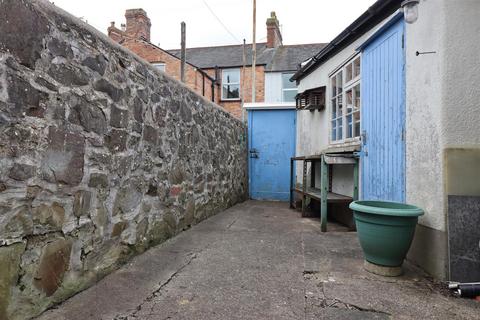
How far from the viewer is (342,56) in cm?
570

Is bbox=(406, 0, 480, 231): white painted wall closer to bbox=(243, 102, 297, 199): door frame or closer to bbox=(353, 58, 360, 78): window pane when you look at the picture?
bbox=(353, 58, 360, 78): window pane

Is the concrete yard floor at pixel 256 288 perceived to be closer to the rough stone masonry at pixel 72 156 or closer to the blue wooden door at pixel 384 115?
the rough stone masonry at pixel 72 156

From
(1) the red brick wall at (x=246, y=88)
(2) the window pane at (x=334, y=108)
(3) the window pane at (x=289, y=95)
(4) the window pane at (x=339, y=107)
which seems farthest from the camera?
(1) the red brick wall at (x=246, y=88)

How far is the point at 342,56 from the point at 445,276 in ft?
13.1

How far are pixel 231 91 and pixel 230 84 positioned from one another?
37 cm

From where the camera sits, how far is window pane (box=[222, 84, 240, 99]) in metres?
17.6

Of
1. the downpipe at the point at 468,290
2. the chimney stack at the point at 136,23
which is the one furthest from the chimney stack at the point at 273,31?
the downpipe at the point at 468,290

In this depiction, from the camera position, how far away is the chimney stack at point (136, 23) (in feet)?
56.0

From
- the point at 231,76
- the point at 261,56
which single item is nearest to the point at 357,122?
the point at 231,76

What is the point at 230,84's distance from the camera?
58.0ft

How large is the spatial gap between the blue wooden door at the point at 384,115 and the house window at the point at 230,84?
A: 521 inches

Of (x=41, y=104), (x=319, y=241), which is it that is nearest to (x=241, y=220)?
(x=319, y=241)

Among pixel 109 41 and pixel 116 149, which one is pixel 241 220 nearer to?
pixel 116 149

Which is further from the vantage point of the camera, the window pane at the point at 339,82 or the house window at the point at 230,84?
the house window at the point at 230,84
